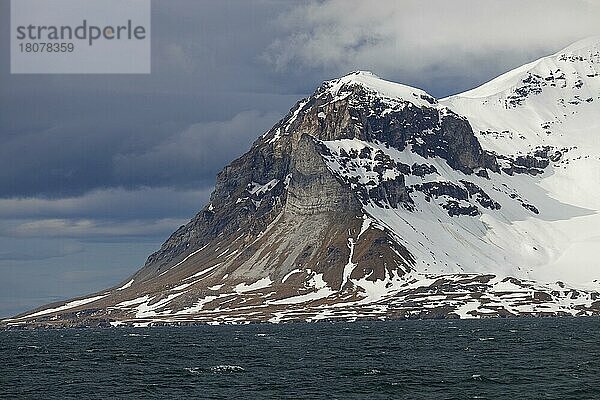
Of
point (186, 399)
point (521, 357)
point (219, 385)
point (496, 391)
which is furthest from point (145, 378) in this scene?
point (521, 357)

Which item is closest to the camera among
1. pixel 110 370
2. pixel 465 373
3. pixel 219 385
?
pixel 219 385

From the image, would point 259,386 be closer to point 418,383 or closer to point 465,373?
point 418,383

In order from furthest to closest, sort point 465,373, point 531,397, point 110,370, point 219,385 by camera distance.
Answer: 1. point 110,370
2. point 465,373
3. point 219,385
4. point 531,397

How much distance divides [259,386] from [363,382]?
16.3m

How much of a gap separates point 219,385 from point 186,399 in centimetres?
1649

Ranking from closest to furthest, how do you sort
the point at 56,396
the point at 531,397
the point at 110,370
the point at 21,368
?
the point at 531,397, the point at 56,396, the point at 110,370, the point at 21,368

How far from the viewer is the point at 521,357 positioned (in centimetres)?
19175

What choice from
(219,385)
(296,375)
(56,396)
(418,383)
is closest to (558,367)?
(418,383)

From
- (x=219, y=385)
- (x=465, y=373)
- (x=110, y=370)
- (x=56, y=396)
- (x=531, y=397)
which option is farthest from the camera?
(x=110, y=370)

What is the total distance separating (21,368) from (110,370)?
81.7ft

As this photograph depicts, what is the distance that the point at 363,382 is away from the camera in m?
153

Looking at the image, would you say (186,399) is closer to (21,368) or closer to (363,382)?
(363,382)

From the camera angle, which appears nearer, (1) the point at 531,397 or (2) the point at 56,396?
(1) the point at 531,397

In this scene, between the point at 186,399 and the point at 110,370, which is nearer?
the point at 186,399
